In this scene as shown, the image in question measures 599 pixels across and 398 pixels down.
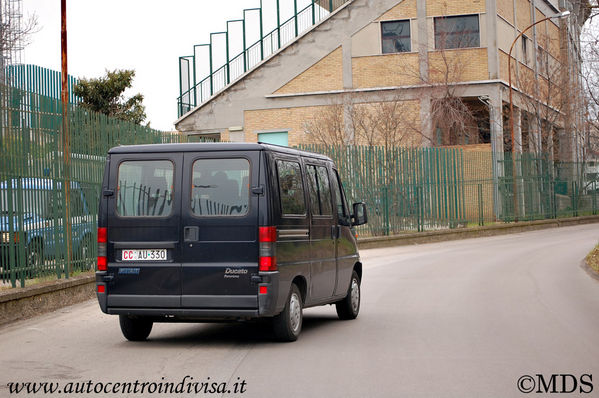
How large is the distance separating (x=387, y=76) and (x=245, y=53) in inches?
300

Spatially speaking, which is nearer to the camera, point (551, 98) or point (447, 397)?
point (447, 397)

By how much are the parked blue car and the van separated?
347 centimetres

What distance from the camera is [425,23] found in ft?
155

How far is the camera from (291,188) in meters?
10.7

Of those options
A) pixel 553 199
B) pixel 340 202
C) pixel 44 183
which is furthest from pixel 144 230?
pixel 553 199

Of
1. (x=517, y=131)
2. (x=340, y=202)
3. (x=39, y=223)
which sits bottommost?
(x=39, y=223)

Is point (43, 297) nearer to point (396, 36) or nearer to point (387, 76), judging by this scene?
point (387, 76)

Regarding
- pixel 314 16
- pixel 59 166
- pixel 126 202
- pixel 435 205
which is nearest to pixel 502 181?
pixel 435 205

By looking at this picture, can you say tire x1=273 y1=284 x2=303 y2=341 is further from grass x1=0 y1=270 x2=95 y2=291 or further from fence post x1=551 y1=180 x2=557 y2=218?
fence post x1=551 y1=180 x2=557 y2=218

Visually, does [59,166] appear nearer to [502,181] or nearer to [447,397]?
[447,397]

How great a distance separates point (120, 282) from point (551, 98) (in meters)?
45.0

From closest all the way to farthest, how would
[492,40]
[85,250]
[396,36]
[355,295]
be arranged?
[355,295] → [85,250] → [492,40] → [396,36]

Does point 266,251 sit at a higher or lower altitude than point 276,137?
lower

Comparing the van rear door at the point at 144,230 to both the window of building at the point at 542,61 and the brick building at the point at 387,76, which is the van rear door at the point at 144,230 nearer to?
the brick building at the point at 387,76
